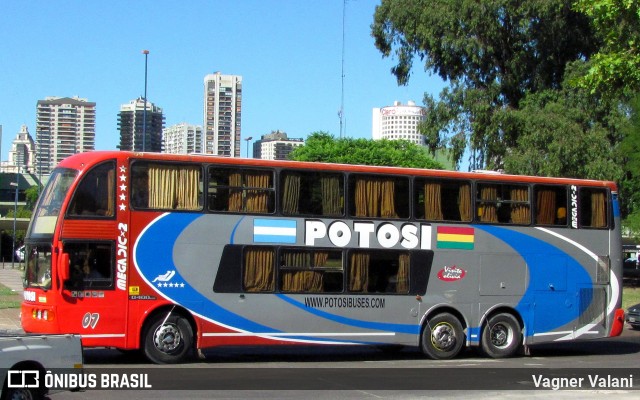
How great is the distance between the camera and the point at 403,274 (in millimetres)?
18078

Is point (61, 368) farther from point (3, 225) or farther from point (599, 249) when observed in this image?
point (3, 225)

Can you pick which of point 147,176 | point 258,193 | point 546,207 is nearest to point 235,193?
point 258,193

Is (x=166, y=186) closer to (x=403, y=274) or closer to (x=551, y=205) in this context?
(x=403, y=274)

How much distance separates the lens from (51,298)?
50.3 feet

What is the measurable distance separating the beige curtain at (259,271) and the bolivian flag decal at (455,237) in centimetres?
357

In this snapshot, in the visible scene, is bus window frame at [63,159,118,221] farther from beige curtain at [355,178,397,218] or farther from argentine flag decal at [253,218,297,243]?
beige curtain at [355,178,397,218]

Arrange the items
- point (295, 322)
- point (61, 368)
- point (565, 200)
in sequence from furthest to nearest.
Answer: point (565, 200) → point (295, 322) → point (61, 368)

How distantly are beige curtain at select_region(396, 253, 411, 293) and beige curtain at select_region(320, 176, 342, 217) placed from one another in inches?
65.8

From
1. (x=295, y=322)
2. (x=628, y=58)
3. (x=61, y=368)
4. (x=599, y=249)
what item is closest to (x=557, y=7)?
(x=628, y=58)

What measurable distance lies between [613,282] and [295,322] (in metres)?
7.72

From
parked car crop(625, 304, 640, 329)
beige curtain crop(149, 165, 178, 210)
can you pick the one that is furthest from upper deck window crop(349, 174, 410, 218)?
parked car crop(625, 304, 640, 329)

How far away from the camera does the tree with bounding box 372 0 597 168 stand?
40.0m

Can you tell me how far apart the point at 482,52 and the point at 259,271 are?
26422 mm

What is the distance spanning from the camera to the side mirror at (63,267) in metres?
15.2
